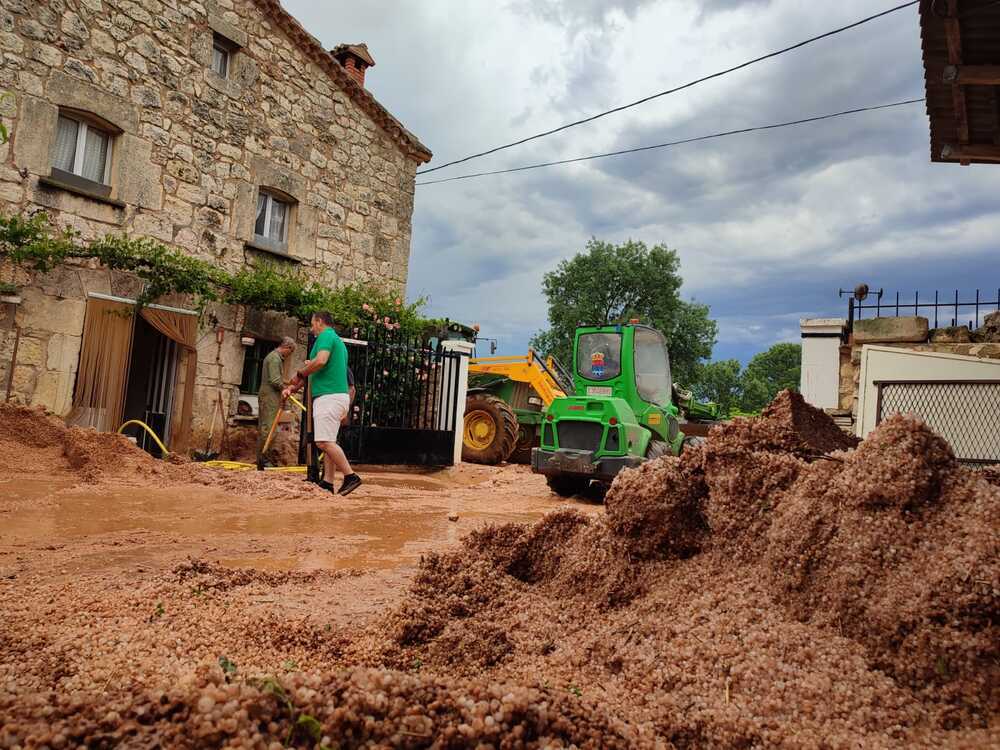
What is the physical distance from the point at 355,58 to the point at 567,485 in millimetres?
10605

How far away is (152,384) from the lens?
10.8 meters

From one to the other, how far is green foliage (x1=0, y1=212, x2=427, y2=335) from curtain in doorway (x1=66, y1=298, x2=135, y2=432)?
47cm

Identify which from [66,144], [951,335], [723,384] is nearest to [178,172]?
[66,144]

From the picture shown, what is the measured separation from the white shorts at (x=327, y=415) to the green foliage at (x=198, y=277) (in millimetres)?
3990

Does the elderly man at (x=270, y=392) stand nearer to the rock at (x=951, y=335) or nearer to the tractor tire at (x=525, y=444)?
the tractor tire at (x=525, y=444)

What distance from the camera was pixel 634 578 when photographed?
2686mm

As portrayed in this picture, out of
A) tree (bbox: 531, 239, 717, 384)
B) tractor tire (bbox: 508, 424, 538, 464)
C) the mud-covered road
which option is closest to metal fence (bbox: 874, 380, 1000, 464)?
the mud-covered road

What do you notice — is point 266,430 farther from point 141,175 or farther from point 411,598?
point 411,598

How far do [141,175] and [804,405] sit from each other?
1050 cm

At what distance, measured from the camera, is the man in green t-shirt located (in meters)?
7.37

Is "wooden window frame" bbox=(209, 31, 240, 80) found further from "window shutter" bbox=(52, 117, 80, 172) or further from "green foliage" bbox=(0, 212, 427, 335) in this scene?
"green foliage" bbox=(0, 212, 427, 335)

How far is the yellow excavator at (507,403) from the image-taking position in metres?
13.4

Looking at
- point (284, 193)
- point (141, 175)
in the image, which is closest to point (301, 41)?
point (284, 193)

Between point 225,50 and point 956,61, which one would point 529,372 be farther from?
point 956,61
